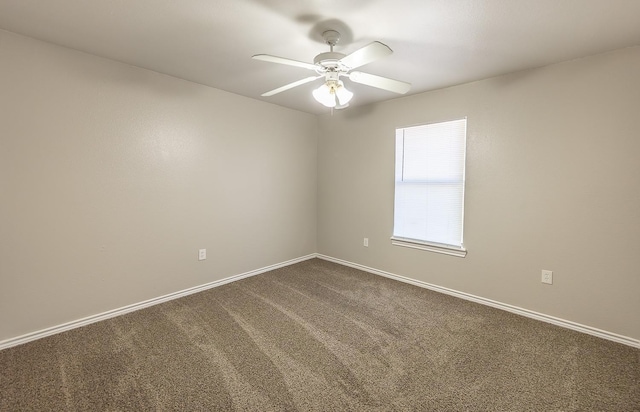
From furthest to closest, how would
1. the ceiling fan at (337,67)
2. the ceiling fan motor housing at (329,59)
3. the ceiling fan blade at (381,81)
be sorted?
the ceiling fan blade at (381,81) < the ceiling fan motor housing at (329,59) < the ceiling fan at (337,67)

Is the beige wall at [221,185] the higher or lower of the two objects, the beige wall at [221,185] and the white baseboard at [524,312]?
the higher

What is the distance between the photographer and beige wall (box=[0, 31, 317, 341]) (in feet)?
7.11

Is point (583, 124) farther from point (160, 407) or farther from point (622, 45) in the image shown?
point (160, 407)

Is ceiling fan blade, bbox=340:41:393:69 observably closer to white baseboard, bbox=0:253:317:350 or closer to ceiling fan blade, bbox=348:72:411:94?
ceiling fan blade, bbox=348:72:411:94

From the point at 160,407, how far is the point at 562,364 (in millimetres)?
2635

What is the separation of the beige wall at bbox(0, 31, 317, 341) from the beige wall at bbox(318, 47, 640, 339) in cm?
213

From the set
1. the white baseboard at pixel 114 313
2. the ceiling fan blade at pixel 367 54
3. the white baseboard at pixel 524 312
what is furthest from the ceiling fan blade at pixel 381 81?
the white baseboard at pixel 114 313

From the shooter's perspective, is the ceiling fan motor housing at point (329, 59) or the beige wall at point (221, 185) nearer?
the ceiling fan motor housing at point (329, 59)

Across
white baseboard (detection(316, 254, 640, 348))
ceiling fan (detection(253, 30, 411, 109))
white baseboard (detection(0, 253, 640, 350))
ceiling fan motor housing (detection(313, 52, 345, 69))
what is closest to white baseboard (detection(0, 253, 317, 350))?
white baseboard (detection(0, 253, 640, 350))

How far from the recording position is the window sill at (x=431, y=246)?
10.3 ft

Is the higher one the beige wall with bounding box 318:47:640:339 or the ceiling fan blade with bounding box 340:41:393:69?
the ceiling fan blade with bounding box 340:41:393:69

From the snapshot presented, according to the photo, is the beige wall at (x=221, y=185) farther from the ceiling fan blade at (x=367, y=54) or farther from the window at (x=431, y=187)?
the ceiling fan blade at (x=367, y=54)

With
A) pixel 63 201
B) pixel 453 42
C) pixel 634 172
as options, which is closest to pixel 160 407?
pixel 63 201

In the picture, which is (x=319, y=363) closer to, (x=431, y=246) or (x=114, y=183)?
(x=431, y=246)
